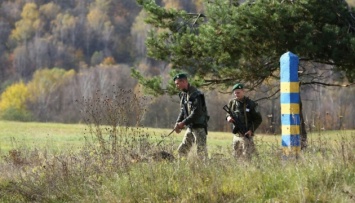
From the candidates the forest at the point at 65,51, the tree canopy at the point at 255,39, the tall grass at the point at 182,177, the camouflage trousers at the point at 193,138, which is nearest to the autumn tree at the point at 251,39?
the tree canopy at the point at 255,39

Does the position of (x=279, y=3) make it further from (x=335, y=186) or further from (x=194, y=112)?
(x=335, y=186)

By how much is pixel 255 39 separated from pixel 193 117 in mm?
6202

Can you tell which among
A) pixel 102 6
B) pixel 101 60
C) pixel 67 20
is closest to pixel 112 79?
pixel 101 60

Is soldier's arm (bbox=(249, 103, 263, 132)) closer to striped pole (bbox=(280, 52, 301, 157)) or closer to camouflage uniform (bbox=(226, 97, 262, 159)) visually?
camouflage uniform (bbox=(226, 97, 262, 159))

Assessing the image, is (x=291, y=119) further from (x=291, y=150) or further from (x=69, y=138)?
(x=69, y=138)

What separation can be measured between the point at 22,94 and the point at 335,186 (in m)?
107

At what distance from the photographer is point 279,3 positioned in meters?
14.8

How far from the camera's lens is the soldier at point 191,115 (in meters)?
9.73

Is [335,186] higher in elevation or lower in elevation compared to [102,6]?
lower

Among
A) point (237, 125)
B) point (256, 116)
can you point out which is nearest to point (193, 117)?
point (237, 125)

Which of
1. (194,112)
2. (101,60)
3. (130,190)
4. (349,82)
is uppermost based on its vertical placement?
(101,60)

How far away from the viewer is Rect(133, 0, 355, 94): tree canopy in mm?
14891

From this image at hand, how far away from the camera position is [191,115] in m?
9.77

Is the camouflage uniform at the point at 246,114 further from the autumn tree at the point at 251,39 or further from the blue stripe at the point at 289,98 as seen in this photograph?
the autumn tree at the point at 251,39
